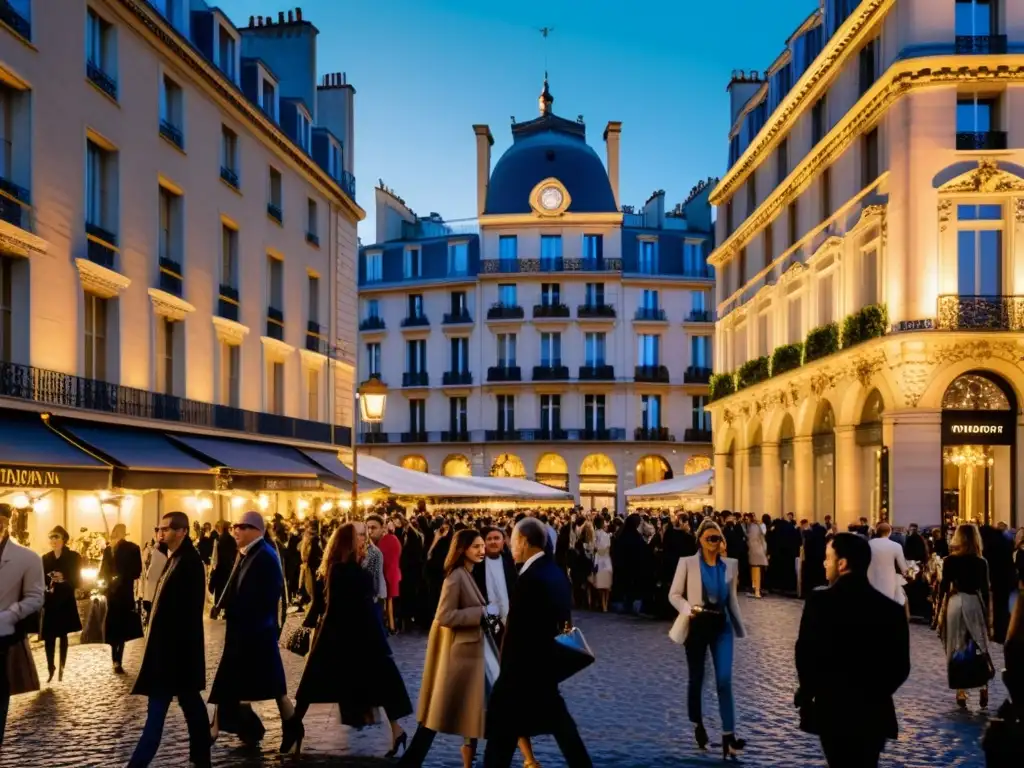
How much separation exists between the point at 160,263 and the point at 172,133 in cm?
291

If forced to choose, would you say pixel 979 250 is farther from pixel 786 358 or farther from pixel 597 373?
pixel 597 373

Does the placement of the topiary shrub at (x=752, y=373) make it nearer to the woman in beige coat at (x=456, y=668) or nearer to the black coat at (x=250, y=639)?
the black coat at (x=250, y=639)

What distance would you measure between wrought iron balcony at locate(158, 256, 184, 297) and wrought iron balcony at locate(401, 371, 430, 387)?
37.5 meters

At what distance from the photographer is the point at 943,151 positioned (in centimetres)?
2788

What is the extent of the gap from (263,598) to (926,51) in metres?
23.1

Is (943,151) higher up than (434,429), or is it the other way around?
(943,151)

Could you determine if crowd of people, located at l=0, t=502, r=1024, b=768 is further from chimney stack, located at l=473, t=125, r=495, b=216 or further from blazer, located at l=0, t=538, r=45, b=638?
chimney stack, located at l=473, t=125, r=495, b=216

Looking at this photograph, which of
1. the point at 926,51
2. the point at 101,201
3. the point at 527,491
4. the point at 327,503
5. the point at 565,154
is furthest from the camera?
the point at 565,154

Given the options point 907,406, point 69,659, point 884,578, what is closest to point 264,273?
point 907,406

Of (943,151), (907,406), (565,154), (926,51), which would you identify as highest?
(565,154)

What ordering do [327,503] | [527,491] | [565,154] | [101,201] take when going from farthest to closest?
[565,154] < [327,503] < [527,491] < [101,201]

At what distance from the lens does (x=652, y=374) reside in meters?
64.6

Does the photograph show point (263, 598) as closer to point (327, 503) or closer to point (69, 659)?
point (69, 659)

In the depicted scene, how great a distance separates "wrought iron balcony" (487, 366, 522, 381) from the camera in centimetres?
6412
